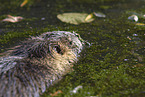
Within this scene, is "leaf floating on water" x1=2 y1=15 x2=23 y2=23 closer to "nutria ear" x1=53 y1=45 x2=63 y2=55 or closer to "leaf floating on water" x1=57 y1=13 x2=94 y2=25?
"leaf floating on water" x1=57 y1=13 x2=94 y2=25

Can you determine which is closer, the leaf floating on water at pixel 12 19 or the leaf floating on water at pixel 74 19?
the leaf floating on water at pixel 12 19

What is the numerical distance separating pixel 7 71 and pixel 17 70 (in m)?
0.11

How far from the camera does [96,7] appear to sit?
5352mm

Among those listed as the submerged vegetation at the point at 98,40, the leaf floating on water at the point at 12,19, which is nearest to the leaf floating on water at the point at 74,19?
the submerged vegetation at the point at 98,40

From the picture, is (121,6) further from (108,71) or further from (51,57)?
(51,57)

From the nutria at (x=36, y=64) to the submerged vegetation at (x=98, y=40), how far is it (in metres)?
0.16

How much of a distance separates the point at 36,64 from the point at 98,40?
167 centimetres

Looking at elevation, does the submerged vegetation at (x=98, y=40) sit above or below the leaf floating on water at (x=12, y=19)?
below

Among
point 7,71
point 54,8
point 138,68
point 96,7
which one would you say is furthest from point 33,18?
point 138,68

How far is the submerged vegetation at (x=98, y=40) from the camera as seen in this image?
2.24 m

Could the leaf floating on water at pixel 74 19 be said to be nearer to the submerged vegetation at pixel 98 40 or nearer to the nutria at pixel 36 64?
the submerged vegetation at pixel 98 40

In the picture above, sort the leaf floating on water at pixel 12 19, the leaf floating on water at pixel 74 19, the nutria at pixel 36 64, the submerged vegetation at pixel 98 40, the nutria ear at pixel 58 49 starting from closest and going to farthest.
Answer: the nutria at pixel 36 64, the submerged vegetation at pixel 98 40, the nutria ear at pixel 58 49, the leaf floating on water at pixel 12 19, the leaf floating on water at pixel 74 19

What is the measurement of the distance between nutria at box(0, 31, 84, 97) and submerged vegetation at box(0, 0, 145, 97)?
0.16 m

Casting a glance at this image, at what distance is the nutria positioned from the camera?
6.29ft
